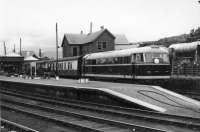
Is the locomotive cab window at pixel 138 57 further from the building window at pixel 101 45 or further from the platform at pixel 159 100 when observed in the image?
the building window at pixel 101 45

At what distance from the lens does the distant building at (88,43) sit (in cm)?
5325

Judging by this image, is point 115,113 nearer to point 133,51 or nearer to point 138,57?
point 138,57

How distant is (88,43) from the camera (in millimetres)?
53844

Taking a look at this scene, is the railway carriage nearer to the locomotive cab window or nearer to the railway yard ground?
the railway yard ground

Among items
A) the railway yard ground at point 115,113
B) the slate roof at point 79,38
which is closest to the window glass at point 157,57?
the railway yard ground at point 115,113

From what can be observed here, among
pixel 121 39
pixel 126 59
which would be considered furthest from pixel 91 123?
pixel 121 39

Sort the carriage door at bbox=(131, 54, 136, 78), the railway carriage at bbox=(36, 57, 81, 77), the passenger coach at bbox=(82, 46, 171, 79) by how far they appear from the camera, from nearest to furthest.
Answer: the passenger coach at bbox=(82, 46, 171, 79), the carriage door at bbox=(131, 54, 136, 78), the railway carriage at bbox=(36, 57, 81, 77)

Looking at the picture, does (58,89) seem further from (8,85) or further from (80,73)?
(8,85)

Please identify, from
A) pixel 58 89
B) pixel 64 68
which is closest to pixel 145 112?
pixel 58 89

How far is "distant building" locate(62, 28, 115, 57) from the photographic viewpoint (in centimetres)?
5325

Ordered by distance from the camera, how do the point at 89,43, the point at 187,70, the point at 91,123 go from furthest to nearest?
the point at 89,43
the point at 187,70
the point at 91,123

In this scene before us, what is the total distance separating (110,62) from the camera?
26.1 metres

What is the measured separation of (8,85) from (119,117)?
25.9m

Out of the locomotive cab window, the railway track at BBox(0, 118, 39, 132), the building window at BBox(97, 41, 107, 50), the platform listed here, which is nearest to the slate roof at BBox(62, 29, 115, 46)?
the building window at BBox(97, 41, 107, 50)
